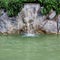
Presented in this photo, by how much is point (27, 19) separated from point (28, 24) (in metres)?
0.25

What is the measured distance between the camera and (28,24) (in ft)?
49.0

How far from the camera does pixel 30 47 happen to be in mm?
11234

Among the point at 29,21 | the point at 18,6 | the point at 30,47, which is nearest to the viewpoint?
the point at 30,47

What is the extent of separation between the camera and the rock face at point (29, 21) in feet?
48.5

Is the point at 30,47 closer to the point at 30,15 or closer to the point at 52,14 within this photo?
the point at 30,15

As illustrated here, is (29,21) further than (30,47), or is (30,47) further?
(29,21)

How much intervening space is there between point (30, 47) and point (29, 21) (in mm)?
3847

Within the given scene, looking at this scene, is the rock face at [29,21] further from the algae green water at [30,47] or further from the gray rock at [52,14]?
the algae green water at [30,47]

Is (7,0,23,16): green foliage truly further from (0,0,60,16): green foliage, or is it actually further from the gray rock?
the gray rock

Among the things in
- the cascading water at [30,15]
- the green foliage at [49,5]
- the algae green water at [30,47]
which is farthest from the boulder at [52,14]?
the algae green water at [30,47]

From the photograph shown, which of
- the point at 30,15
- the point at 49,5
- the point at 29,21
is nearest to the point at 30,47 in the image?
the point at 29,21

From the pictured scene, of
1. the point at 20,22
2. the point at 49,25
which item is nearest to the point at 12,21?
the point at 20,22

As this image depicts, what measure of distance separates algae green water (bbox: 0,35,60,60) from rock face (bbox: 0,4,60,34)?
0.91m

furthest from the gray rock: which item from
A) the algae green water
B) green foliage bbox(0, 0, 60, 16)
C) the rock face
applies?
the algae green water
